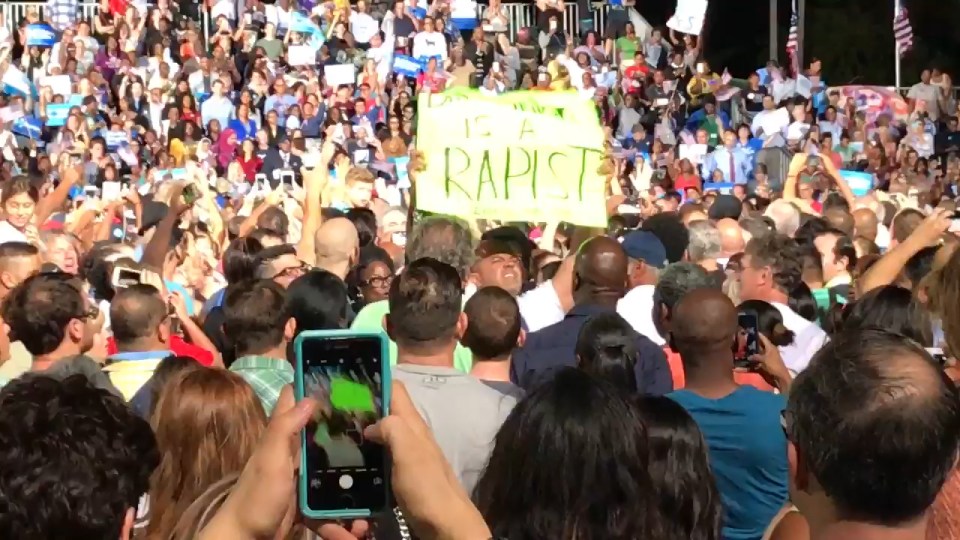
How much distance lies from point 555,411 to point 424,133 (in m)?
6.03

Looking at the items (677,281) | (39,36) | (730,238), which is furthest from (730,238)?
(39,36)

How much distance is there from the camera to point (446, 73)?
24266 millimetres

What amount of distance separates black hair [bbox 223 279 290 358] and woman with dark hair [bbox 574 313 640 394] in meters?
0.92

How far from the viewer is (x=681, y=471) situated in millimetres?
2898

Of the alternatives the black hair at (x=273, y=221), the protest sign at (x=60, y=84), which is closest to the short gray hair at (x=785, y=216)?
the black hair at (x=273, y=221)

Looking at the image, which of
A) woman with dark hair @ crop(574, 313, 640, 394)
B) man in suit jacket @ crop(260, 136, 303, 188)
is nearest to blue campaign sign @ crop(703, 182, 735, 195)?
man in suit jacket @ crop(260, 136, 303, 188)

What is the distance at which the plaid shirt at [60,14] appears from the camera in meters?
24.5

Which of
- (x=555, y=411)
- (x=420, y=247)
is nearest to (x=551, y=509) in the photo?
(x=555, y=411)

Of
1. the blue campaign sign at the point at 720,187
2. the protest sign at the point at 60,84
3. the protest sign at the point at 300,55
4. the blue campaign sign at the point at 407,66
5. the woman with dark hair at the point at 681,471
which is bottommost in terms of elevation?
the blue campaign sign at the point at 720,187

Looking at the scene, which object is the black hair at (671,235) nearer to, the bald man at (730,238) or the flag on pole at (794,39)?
the bald man at (730,238)

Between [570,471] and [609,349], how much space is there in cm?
242

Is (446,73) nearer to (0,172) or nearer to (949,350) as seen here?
(0,172)

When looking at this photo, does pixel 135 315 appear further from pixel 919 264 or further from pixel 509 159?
pixel 509 159

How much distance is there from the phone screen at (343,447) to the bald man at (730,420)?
1.41m
